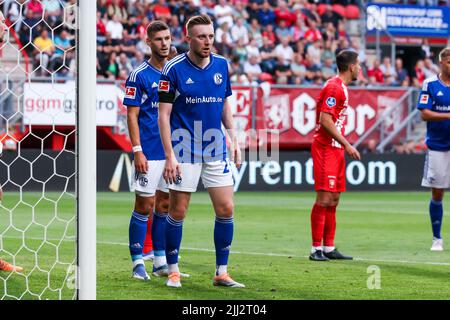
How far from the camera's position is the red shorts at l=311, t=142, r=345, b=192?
31.9 ft

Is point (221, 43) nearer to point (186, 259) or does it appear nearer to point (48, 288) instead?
point (186, 259)

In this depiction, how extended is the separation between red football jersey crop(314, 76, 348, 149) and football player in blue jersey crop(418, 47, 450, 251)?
136 centimetres

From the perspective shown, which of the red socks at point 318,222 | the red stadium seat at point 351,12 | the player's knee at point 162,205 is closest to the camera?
the player's knee at point 162,205

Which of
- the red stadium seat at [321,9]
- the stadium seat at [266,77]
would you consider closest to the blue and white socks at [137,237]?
the stadium seat at [266,77]

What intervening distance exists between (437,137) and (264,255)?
252 centimetres

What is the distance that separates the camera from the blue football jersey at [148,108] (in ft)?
26.7

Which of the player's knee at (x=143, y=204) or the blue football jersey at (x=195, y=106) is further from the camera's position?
the player's knee at (x=143, y=204)

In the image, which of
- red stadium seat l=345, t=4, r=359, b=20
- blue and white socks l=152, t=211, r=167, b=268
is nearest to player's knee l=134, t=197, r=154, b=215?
blue and white socks l=152, t=211, r=167, b=268

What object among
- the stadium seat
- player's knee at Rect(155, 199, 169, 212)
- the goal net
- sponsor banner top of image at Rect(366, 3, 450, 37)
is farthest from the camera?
sponsor banner top of image at Rect(366, 3, 450, 37)

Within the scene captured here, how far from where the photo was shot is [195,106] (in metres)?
7.45

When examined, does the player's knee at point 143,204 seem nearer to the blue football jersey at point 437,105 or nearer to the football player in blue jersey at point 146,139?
the football player in blue jersey at point 146,139

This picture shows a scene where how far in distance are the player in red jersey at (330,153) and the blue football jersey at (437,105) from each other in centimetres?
127

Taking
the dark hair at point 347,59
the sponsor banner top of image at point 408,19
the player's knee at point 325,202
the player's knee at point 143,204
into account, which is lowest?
the player's knee at point 325,202

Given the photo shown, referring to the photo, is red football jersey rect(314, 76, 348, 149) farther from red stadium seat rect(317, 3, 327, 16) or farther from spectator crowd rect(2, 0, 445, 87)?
red stadium seat rect(317, 3, 327, 16)
